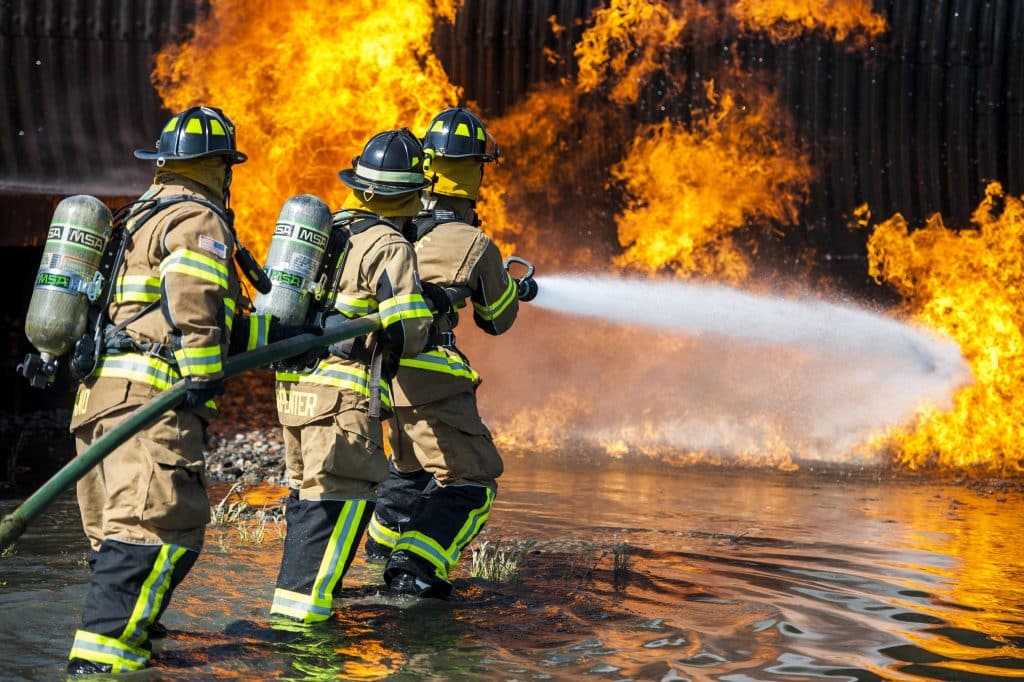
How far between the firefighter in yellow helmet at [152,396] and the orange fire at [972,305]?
8.50 meters

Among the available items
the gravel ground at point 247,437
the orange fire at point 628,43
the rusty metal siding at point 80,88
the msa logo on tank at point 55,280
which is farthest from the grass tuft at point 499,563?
the rusty metal siding at point 80,88

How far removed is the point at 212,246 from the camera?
453 cm

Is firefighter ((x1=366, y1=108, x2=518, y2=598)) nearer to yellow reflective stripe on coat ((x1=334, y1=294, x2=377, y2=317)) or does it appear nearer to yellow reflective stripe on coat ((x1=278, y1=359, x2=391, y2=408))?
yellow reflective stripe on coat ((x1=334, y1=294, x2=377, y2=317))

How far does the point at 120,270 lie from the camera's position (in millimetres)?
4621

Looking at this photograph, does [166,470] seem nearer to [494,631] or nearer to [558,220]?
[494,631]

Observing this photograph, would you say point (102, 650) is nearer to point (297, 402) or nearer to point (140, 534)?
point (140, 534)

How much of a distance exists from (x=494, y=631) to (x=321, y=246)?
178cm

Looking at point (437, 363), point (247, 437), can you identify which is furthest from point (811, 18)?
point (437, 363)

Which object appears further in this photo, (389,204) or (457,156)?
(457,156)

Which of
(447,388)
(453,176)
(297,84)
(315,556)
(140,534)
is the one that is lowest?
(315,556)

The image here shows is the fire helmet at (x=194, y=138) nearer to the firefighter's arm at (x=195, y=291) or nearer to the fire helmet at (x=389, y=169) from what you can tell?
the firefighter's arm at (x=195, y=291)

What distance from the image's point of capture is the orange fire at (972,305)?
11.8m

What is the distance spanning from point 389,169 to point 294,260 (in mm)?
816

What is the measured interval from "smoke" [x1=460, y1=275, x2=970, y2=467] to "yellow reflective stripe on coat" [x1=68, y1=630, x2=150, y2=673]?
308 inches
